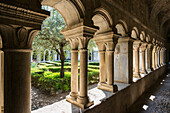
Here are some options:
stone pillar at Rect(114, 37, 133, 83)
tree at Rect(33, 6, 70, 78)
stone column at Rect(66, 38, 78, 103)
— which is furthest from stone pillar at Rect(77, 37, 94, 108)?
tree at Rect(33, 6, 70, 78)

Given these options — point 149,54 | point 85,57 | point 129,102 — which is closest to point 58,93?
point 129,102

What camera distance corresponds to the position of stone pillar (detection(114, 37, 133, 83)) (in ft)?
13.0

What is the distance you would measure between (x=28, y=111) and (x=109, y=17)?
2845 millimetres

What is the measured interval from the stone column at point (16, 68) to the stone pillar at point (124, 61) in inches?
131

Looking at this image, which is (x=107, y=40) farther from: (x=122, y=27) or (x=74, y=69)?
(x=74, y=69)

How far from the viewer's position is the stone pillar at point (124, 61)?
3969 mm

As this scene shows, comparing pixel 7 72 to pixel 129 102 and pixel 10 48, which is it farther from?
pixel 129 102

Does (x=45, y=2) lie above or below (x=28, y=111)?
above

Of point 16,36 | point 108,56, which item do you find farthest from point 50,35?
point 16,36

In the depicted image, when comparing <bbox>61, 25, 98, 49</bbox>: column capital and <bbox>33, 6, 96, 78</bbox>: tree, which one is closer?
<bbox>61, 25, 98, 49</bbox>: column capital

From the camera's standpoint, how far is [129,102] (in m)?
3.74

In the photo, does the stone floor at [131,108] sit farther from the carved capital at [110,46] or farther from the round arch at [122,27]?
the round arch at [122,27]

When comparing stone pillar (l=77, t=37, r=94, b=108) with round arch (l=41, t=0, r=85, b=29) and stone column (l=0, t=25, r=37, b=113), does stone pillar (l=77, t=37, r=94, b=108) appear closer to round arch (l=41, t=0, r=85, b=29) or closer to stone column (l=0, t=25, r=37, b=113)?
round arch (l=41, t=0, r=85, b=29)

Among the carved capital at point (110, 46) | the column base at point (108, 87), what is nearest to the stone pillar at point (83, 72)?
the column base at point (108, 87)
